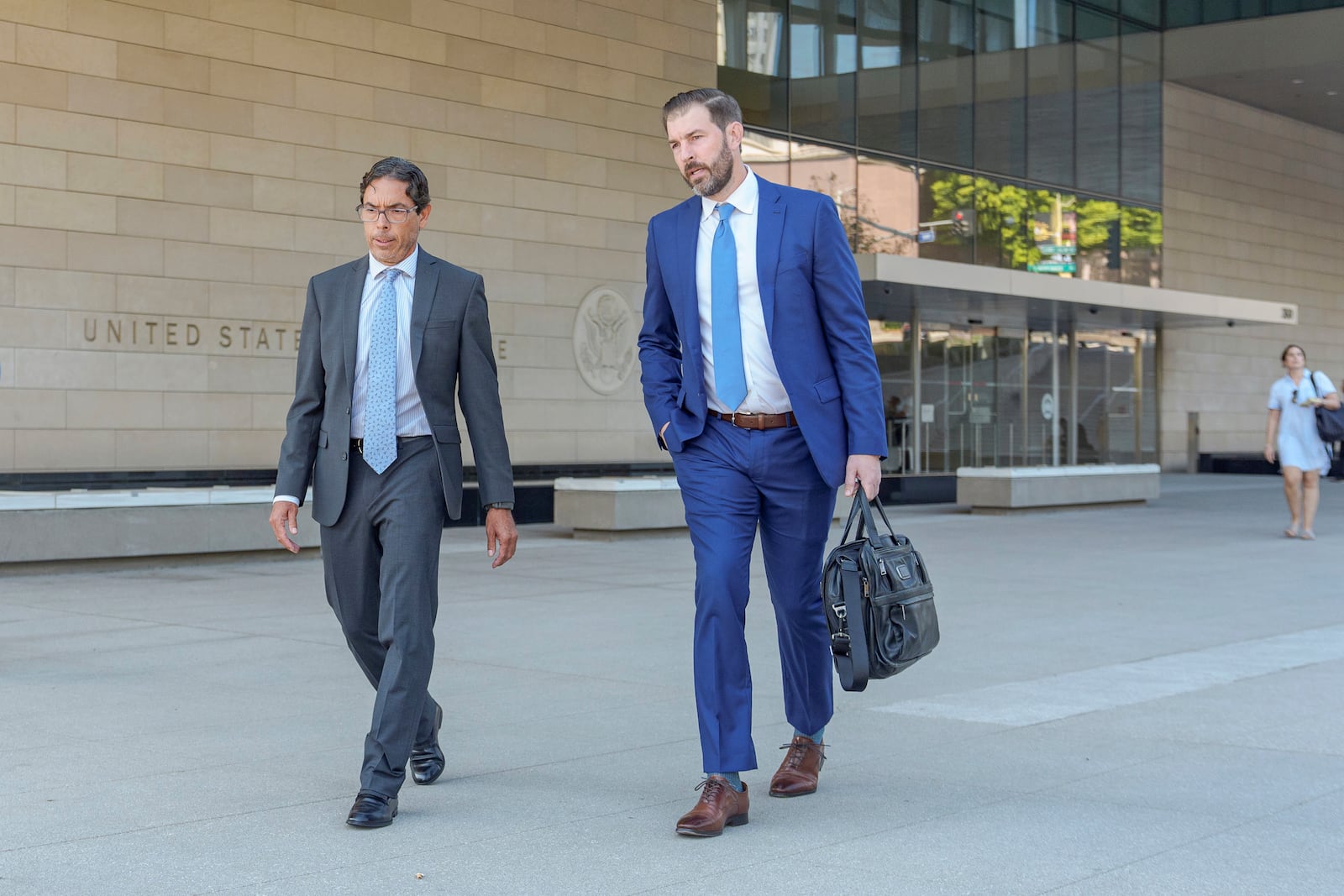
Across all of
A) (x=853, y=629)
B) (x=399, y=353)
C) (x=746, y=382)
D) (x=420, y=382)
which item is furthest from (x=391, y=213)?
(x=853, y=629)

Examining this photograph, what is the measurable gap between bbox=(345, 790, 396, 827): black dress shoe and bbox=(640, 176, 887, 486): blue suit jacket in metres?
1.34

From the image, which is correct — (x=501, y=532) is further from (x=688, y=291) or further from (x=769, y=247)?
(x=769, y=247)

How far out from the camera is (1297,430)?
1576 centimetres

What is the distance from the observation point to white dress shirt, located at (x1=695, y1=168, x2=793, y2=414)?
4609mm

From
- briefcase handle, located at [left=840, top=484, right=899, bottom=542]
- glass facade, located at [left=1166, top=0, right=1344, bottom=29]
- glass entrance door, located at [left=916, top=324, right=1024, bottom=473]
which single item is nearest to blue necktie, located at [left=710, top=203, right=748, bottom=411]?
briefcase handle, located at [left=840, top=484, right=899, bottom=542]

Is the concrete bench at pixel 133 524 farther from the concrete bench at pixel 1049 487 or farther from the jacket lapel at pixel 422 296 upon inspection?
the concrete bench at pixel 1049 487

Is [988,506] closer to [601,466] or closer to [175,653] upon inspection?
[601,466]

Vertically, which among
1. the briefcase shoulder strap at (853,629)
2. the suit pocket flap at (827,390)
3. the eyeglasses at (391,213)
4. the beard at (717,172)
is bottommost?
the briefcase shoulder strap at (853,629)

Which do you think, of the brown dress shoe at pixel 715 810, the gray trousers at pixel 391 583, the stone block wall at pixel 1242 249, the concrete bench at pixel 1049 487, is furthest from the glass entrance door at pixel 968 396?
the brown dress shoe at pixel 715 810

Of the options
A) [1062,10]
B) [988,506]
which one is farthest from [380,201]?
[1062,10]

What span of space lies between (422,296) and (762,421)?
113 cm

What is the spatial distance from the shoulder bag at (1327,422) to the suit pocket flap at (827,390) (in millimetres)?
12286

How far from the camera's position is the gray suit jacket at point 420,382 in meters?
4.68

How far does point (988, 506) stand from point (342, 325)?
17618mm
